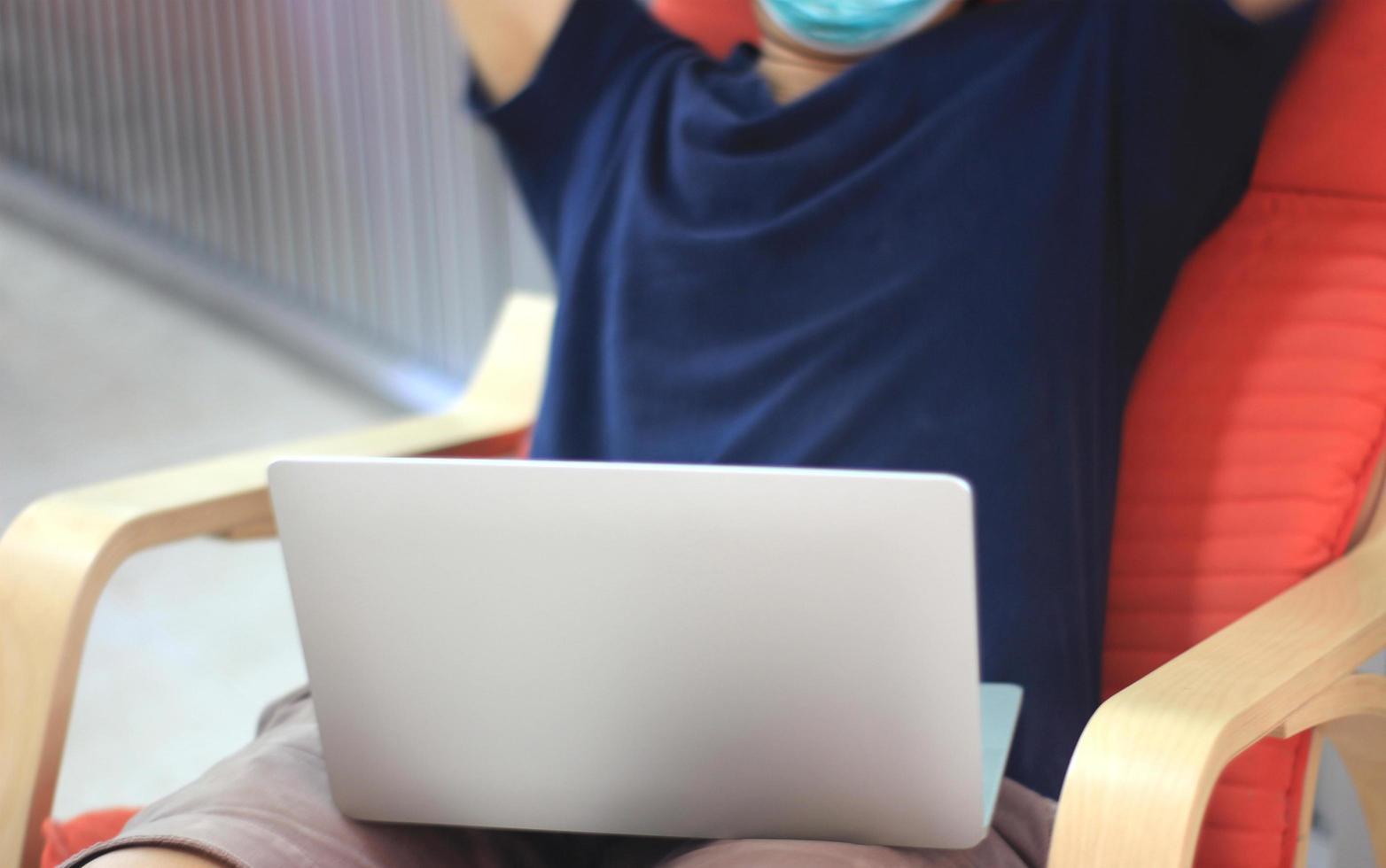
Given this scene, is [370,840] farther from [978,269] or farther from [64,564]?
[978,269]

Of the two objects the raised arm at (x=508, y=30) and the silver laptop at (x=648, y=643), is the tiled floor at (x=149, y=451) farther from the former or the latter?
the silver laptop at (x=648, y=643)

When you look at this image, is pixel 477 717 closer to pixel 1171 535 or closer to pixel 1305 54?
pixel 1171 535

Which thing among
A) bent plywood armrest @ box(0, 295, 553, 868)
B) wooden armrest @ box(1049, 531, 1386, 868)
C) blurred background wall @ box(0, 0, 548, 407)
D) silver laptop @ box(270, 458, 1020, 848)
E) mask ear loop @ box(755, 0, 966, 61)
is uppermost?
mask ear loop @ box(755, 0, 966, 61)

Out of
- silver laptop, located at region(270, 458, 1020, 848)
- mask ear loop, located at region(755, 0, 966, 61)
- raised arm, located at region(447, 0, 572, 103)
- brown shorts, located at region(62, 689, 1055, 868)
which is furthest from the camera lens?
raised arm, located at region(447, 0, 572, 103)

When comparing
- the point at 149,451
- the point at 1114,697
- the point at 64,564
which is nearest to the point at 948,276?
the point at 1114,697

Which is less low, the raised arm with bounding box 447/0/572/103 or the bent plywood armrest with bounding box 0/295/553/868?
the raised arm with bounding box 447/0/572/103

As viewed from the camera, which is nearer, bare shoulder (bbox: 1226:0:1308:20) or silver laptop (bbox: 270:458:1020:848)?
silver laptop (bbox: 270:458:1020:848)

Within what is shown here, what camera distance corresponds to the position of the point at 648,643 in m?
0.70

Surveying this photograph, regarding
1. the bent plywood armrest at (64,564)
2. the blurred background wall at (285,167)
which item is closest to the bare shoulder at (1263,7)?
the bent plywood armrest at (64,564)

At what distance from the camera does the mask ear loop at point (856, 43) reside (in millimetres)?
1078

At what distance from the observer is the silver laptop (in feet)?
2.15

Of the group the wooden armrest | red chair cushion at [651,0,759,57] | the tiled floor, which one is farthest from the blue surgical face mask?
the tiled floor

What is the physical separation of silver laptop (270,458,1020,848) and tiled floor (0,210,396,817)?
1280 mm

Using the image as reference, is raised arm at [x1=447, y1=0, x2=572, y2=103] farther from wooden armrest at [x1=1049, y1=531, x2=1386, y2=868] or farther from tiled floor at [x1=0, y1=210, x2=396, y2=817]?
tiled floor at [x1=0, y1=210, x2=396, y2=817]
